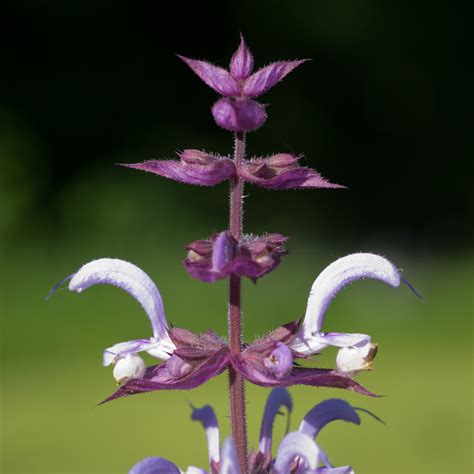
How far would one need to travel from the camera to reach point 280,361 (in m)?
1.43

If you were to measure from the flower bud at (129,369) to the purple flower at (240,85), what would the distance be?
392 millimetres

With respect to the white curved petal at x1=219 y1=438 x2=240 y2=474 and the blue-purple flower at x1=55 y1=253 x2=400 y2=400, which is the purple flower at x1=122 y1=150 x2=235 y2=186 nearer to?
the blue-purple flower at x1=55 y1=253 x2=400 y2=400

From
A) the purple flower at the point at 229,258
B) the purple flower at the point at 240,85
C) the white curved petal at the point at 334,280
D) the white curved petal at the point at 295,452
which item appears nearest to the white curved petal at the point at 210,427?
the white curved petal at the point at 295,452

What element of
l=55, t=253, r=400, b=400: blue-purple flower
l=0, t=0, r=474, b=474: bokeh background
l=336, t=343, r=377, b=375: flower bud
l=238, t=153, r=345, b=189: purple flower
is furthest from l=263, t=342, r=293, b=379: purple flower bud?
l=0, t=0, r=474, b=474: bokeh background

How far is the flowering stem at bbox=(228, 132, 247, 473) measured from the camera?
1.48m

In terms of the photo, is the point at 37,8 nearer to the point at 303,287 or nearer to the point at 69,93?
the point at 69,93

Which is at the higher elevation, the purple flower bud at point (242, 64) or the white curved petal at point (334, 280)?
the purple flower bud at point (242, 64)

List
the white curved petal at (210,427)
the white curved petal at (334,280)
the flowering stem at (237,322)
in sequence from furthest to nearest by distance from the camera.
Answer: the white curved petal at (210,427) → the white curved petal at (334,280) → the flowering stem at (237,322)

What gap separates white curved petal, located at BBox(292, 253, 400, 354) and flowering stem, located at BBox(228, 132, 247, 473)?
0.12 m

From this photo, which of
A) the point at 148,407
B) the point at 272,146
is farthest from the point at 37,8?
the point at 148,407

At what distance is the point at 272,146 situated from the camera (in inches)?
402

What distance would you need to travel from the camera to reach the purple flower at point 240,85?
4.62ft

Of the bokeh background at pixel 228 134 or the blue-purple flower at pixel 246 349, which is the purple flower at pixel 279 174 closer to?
the blue-purple flower at pixel 246 349

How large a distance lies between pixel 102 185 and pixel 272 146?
6.04 ft
